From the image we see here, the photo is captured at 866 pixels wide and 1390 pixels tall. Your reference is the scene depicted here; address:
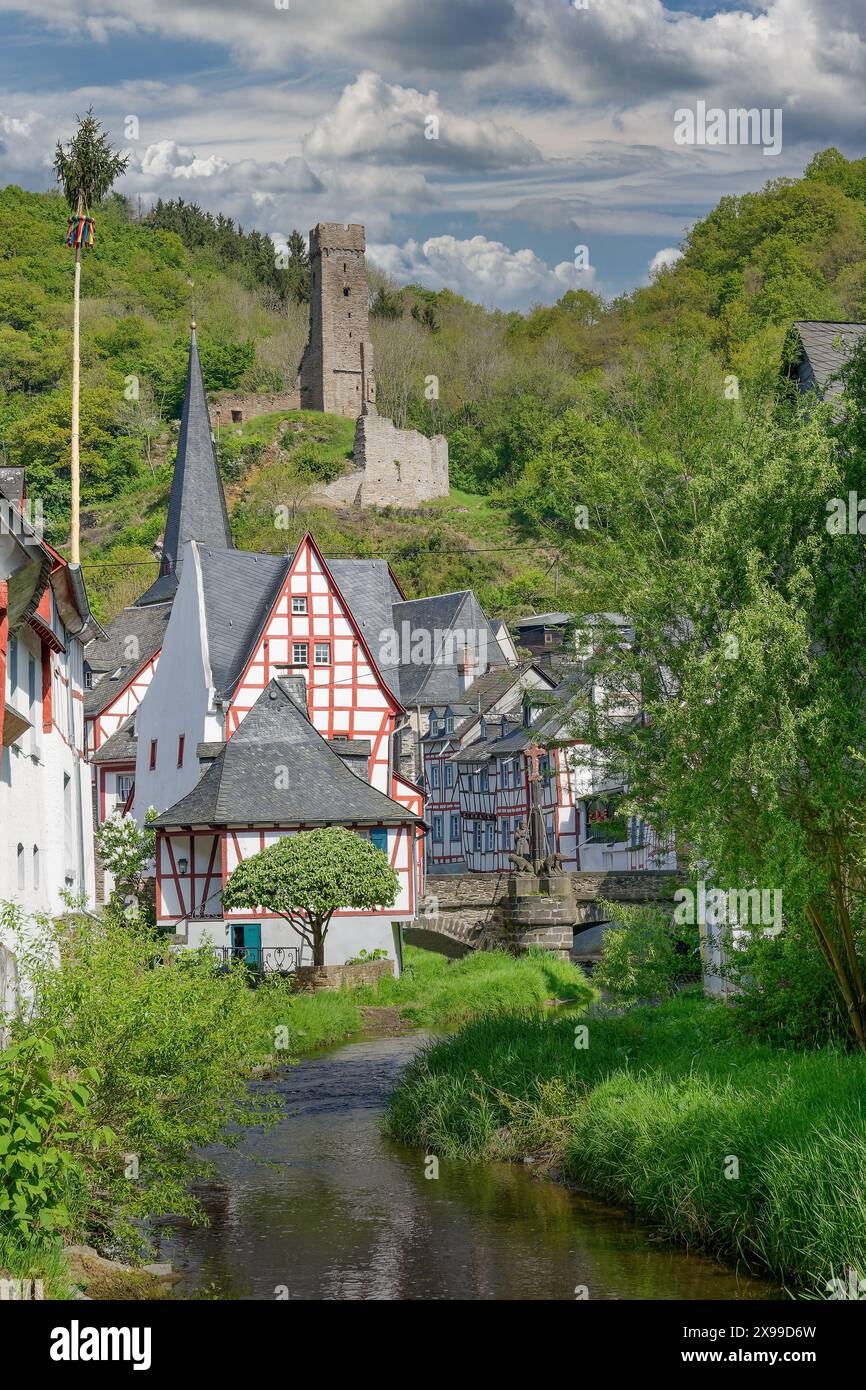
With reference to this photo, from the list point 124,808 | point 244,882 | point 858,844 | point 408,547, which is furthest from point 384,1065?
point 408,547

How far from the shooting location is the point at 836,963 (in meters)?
15.8

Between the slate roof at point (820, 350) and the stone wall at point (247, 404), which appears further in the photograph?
the stone wall at point (247, 404)

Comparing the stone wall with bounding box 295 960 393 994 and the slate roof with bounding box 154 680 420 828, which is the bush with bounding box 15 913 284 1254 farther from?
the slate roof with bounding box 154 680 420 828

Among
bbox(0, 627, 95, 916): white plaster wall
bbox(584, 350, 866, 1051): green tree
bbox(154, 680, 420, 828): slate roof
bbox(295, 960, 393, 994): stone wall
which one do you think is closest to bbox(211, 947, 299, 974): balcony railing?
bbox(295, 960, 393, 994): stone wall

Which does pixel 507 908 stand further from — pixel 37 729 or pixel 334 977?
pixel 37 729

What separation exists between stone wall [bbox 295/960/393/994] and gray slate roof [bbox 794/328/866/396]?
15.3m

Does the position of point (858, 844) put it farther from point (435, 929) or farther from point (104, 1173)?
point (435, 929)

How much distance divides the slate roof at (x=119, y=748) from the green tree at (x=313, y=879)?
1617 cm

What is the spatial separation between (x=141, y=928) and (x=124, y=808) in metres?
34.5

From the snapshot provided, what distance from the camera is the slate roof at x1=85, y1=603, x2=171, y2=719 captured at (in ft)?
168

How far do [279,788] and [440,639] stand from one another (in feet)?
101

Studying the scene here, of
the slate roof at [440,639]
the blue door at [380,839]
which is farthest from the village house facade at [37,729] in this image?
the slate roof at [440,639]

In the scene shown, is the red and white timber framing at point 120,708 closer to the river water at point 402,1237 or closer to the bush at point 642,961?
the bush at point 642,961

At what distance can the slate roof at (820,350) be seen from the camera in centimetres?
2011
